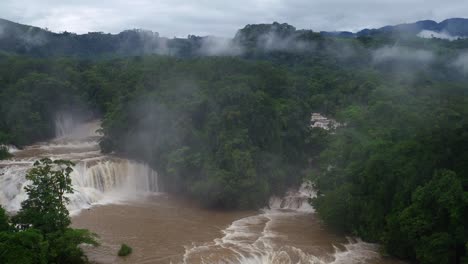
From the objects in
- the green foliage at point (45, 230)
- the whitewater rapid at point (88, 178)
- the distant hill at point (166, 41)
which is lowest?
the whitewater rapid at point (88, 178)

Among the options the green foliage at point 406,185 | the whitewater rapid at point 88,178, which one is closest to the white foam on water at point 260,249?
the green foliage at point 406,185

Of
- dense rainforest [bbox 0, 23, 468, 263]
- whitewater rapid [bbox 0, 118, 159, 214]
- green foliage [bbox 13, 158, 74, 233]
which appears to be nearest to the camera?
green foliage [bbox 13, 158, 74, 233]

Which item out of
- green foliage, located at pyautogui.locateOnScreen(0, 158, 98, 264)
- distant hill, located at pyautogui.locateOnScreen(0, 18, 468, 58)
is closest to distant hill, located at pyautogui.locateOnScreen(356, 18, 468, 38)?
distant hill, located at pyautogui.locateOnScreen(0, 18, 468, 58)

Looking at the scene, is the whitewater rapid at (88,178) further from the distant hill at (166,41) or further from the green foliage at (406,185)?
the distant hill at (166,41)

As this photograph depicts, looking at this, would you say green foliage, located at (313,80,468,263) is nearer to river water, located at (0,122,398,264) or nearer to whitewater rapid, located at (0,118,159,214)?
river water, located at (0,122,398,264)

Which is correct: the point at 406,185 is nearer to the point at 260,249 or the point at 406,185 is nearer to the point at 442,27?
the point at 260,249

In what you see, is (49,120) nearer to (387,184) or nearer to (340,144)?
(340,144)
